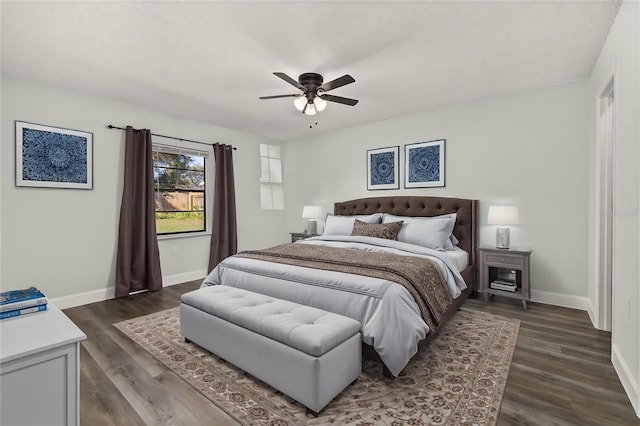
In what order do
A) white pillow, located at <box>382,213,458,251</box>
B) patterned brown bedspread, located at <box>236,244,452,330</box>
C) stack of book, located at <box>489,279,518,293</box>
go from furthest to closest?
white pillow, located at <box>382,213,458,251</box>
stack of book, located at <box>489,279,518,293</box>
patterned brown bedspread, located at <box>236,244,452,330</box>

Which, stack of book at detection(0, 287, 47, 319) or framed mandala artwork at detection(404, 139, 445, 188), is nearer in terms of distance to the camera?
stack of book at detection(0, 287, 47, 319)

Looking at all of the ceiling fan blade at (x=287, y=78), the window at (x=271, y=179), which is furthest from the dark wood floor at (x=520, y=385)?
the window at (x=271, y=179)

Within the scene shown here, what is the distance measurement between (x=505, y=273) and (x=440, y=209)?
3.55 ft

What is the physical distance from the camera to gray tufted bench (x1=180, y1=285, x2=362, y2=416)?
1723 millimetres

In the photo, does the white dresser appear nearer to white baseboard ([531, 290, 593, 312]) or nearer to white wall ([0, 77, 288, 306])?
white wall ([0, 77, 288, 306])

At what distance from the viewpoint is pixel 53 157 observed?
3459 millimetres

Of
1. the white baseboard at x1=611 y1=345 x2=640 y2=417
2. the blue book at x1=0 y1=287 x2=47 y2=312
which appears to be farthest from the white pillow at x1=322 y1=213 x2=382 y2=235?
the blue book at x1=0 y1=287 x2=47 y2=312

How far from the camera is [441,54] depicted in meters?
2.74

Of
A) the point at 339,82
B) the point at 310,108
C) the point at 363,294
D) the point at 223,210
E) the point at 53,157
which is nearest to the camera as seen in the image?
the point at 363,294

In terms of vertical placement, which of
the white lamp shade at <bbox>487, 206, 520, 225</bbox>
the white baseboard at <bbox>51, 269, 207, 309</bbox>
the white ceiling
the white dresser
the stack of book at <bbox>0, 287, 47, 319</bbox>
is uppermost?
the white ceiling

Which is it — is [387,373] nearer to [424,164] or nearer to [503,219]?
[503,219]

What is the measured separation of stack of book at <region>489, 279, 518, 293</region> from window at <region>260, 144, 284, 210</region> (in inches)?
154

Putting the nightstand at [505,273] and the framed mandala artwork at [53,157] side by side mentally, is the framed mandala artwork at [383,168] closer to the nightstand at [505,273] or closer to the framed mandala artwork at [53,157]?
the nightstand at [505,273]

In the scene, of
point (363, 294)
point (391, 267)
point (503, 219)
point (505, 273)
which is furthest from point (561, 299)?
point (363, 294)
